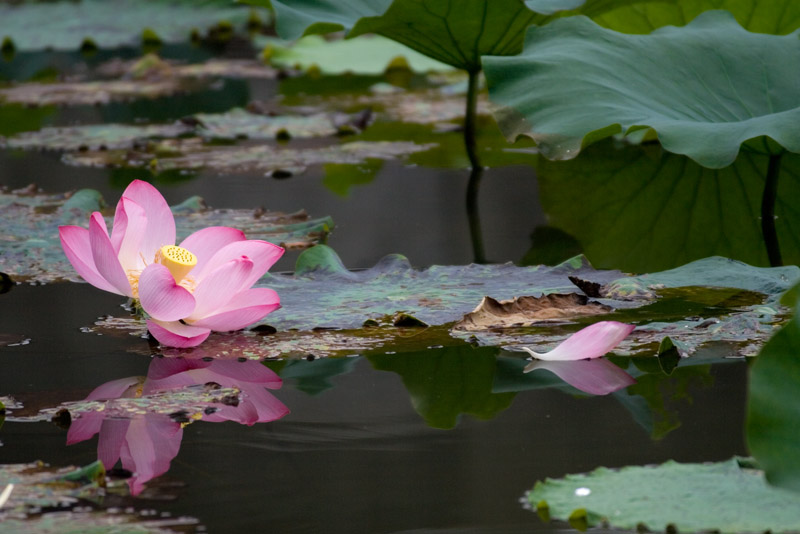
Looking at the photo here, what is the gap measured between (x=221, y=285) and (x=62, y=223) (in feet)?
2.52

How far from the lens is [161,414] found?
1.17 m

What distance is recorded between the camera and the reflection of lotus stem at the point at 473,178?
80.5 inches

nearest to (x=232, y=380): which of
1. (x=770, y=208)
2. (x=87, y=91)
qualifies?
(x=770, y=208)

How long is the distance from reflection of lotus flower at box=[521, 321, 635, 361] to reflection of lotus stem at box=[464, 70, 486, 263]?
1.97 ft

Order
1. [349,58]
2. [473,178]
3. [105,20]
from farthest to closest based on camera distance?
[105,20] → [349,58] → [473,178]

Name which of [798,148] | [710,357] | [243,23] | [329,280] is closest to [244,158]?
[329,280]

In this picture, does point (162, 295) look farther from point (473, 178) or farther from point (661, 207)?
point (473, 178)

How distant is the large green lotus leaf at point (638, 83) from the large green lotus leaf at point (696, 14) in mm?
380

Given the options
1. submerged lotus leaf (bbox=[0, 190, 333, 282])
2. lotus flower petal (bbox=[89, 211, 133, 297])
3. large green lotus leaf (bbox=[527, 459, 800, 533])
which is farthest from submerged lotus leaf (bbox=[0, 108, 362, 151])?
large green lotus leaf (bbox=[527, 459, 800, 533])

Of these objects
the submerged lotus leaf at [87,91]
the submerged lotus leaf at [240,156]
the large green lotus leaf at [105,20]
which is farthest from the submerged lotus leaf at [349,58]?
the submerged lotus leaf at [240,156]

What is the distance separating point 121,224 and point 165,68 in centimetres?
367

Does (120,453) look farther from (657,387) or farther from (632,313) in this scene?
(632,313)

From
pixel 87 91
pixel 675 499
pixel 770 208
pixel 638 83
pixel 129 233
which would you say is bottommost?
pixel 675 499

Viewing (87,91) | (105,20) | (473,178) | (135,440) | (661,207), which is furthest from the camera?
(105,20)
